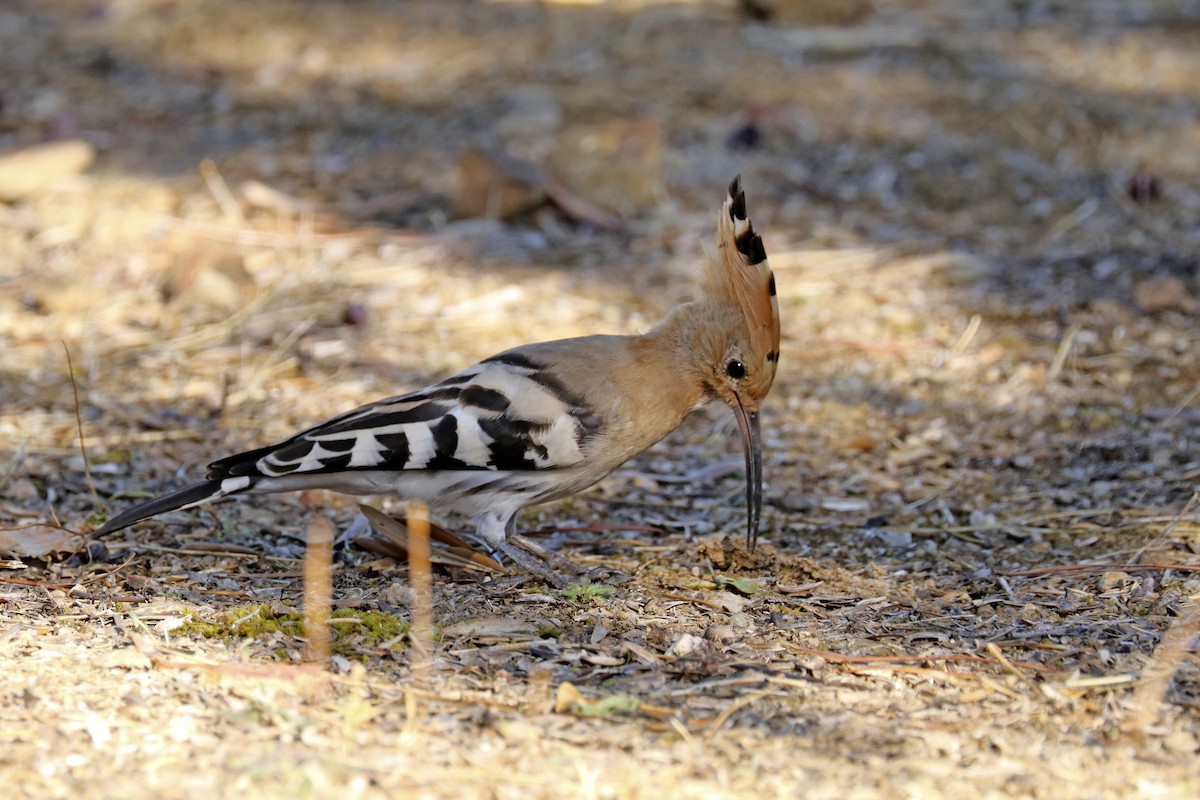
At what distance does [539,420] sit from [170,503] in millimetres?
854

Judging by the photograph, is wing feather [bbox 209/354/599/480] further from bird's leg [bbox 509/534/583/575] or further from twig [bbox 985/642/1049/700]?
twig [bbox 985/642/1049/700]

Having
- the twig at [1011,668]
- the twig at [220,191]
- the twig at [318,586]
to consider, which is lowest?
the twig at [318,586]

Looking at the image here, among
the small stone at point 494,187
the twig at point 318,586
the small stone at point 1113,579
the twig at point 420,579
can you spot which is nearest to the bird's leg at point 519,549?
the twig at point 420,579

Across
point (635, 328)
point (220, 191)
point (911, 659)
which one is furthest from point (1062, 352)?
point (220, 191)

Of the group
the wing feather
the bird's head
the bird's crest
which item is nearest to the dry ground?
the wing feather

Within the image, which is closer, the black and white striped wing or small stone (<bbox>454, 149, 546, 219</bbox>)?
the black and white striped wing

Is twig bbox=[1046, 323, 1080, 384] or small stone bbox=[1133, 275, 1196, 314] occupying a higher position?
small stone bbox=[1133, 275, 1196, 314]

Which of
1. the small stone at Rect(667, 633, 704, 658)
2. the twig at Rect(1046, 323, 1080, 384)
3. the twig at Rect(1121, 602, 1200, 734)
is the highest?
the twig at Rect(1046, 323, 1080, 384)

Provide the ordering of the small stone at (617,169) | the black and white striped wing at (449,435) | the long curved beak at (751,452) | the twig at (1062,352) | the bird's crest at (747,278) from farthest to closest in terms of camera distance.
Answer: the small stone at (617,169)
the twig at (1062,352)
the long curved beak at (751,452)
the bird's crest at (747,278)
the black and white striped wing at (449,435)

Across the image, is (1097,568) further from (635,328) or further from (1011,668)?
(635,328)

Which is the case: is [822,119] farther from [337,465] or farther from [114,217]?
[337,465]

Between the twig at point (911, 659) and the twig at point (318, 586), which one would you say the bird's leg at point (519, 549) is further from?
the twig at point (911, 659)

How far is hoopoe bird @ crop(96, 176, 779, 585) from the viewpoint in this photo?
3.15 meters

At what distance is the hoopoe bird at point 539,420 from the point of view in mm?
3154
